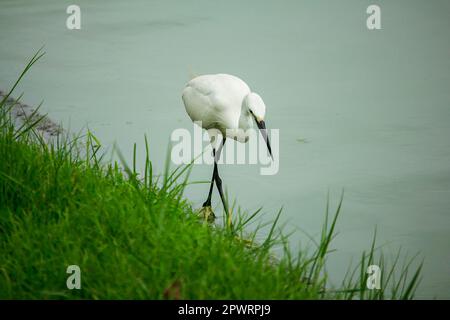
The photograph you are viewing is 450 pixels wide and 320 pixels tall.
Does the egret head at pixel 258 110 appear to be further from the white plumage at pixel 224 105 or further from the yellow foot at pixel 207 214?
the yellow foot at pixel 207 214

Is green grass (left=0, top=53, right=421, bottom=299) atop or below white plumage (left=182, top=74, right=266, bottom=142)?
below

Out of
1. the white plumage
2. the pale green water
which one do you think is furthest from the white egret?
the pale green water

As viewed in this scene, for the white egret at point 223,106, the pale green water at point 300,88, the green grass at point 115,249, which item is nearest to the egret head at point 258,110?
the white egret at point 223,106

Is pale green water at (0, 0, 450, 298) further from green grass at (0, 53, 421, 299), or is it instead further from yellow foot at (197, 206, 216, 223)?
green grass at (0, 53, 421, 299)

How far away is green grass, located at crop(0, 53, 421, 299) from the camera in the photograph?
2742mm

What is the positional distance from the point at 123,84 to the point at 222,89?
2.02 m

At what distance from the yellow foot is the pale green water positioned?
23cm

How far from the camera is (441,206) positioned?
4664 millimetres

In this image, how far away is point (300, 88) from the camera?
6.42m

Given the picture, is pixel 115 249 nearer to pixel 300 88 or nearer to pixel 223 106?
pixel 223 106

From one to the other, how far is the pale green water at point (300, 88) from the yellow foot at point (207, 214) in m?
0.23

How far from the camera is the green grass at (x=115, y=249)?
108 inches

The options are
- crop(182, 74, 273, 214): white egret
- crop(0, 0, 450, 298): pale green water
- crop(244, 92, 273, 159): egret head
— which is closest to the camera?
crop(244, 92, 273, 159): egret head

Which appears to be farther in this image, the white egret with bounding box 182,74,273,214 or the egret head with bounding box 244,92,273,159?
the white egret with bounding box 182,74,273,214
